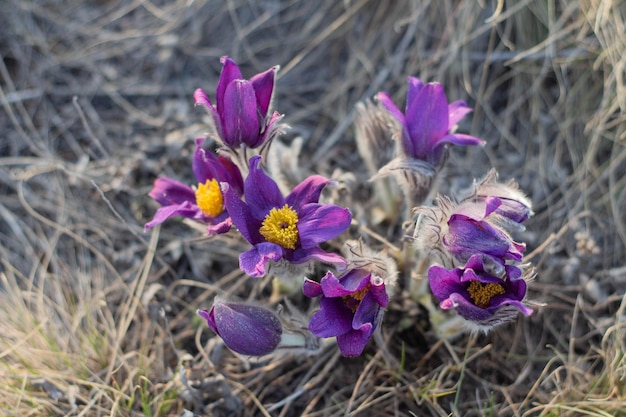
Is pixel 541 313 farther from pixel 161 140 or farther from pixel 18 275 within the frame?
pixel 18 275

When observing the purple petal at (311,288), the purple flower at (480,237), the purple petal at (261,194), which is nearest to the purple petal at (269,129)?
the purple petal at (261,194)

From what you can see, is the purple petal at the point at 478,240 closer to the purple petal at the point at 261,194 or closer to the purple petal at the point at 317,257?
the purple petal at the point at 317,257

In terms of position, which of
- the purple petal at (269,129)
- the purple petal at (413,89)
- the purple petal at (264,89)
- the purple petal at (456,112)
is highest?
the purple petal at (264,89)

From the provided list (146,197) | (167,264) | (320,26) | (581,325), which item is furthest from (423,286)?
(320,26)

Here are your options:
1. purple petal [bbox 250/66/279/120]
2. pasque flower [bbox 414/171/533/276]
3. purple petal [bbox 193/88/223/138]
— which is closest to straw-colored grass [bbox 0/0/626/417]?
pasque flower [bbox 414/171/533/276]

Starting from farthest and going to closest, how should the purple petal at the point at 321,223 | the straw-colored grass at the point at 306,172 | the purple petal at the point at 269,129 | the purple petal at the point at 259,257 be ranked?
the straw-colored grass at the point at 306,172
the purple petal at the point at 269,129
the purple petal at the point at 321,223
the purple petal at the point at 259,257

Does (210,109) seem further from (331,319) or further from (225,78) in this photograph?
(331,319)

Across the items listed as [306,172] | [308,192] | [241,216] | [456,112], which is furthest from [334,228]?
[306,172]
